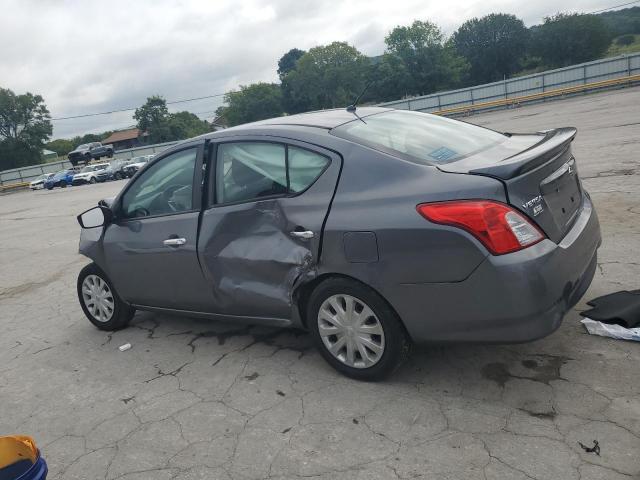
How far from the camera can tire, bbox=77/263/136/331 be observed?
4647 mm

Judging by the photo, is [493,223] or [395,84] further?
[395,84]

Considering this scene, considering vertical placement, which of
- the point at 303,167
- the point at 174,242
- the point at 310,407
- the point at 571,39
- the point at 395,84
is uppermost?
the point at 571,39

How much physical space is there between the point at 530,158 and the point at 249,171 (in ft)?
5.80

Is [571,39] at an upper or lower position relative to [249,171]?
upper

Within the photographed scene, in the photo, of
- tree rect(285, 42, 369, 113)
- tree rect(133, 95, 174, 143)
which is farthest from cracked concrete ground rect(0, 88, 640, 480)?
tree rect(285, 42, 369, 113)

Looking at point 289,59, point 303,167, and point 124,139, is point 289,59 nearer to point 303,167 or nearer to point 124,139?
point 124,139

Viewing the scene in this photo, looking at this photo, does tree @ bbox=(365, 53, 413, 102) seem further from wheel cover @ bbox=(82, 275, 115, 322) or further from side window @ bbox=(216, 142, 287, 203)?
side window @ bbox=(216, 142, 287, 203)

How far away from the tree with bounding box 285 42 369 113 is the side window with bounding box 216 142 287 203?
79.2 metres

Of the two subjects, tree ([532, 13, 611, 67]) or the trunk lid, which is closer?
the trunk lid

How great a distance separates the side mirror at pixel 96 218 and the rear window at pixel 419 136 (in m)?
2.19

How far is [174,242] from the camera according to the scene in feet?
12.6

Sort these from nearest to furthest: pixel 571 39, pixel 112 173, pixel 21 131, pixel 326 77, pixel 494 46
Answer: pixel 112 173
pixel 21 131
pixel 571 39
pixel 326 77
pixel 494 46

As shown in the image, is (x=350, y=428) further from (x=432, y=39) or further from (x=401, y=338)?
(x=432, y=39)

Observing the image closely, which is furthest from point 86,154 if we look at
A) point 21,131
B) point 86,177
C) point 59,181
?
point 21,131
